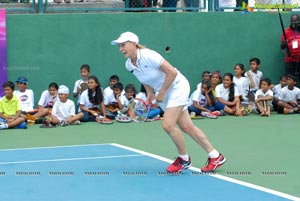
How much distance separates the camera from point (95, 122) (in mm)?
14086

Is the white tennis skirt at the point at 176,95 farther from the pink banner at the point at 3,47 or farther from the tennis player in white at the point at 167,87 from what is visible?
the pink banner at the point at 3,47

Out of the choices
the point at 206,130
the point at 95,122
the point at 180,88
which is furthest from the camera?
the point at 95,122

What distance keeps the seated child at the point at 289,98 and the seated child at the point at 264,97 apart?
0.27m

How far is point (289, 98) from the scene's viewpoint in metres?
15.2

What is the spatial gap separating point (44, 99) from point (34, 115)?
0.56 m

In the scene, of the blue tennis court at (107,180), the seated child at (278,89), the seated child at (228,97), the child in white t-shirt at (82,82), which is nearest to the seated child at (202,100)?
the seated child at (228,97)

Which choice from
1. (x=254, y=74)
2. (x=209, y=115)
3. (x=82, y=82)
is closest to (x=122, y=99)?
(x=82, y=82)

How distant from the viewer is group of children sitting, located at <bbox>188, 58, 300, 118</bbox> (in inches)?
587

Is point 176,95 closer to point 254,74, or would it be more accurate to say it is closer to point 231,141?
point 231,141

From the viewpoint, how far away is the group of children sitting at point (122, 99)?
13.6 meters

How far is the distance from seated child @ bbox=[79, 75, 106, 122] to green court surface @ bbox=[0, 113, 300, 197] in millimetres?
480

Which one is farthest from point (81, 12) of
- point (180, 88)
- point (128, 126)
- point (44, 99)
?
point (180, 88)

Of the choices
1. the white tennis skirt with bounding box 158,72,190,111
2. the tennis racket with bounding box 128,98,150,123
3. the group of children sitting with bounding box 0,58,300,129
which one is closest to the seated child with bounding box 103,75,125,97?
the group of children sitting with bounding box 0,58,300,129

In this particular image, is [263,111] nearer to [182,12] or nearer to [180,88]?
[182,12]
